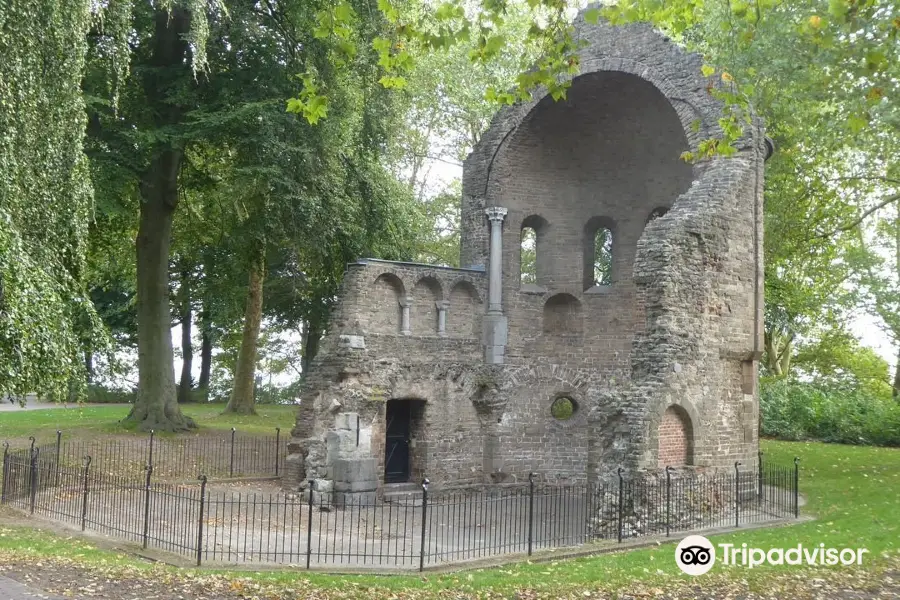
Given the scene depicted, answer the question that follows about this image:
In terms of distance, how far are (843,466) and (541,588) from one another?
1386 cm

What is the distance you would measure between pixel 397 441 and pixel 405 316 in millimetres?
2693

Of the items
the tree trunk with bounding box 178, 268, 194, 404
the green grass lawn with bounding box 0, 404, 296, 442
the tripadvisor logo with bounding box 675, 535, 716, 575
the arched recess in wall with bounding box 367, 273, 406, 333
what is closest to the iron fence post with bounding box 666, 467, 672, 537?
the tripadvisor logo with bounding box 675, 535, 716, 575

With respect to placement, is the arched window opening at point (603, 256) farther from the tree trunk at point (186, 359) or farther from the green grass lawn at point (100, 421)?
the tree trunk at point (186, 359)

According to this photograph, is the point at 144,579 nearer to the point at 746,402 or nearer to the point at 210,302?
the point at 746,402

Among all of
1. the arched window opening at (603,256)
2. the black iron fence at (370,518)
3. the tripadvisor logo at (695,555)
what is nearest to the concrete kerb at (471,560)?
the black iron fence at (370,518)

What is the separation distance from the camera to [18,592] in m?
8.50

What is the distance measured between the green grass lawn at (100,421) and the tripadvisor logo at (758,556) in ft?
47.7

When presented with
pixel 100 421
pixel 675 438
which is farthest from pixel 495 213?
pixel 100 421

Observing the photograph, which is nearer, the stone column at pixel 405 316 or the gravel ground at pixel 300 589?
the gravel ground at pixel 300 589

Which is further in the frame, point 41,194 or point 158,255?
point 158,255

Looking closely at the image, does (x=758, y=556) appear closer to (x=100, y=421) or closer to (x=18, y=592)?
(x=18, y=592)

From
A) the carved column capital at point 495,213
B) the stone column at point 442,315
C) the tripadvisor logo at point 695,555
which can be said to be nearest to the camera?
the tripadvisor logo at point 695,555

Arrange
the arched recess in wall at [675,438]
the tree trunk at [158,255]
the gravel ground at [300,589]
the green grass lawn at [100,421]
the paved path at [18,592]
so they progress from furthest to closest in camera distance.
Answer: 1. the green grass lawn at [100,421]
2. the tree trunk at [158,255]
3. the arched recess in wall at [675,438]
4. the gravel ground at [300,589]
5. the paved path at [18,592]

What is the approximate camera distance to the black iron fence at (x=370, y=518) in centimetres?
1195
